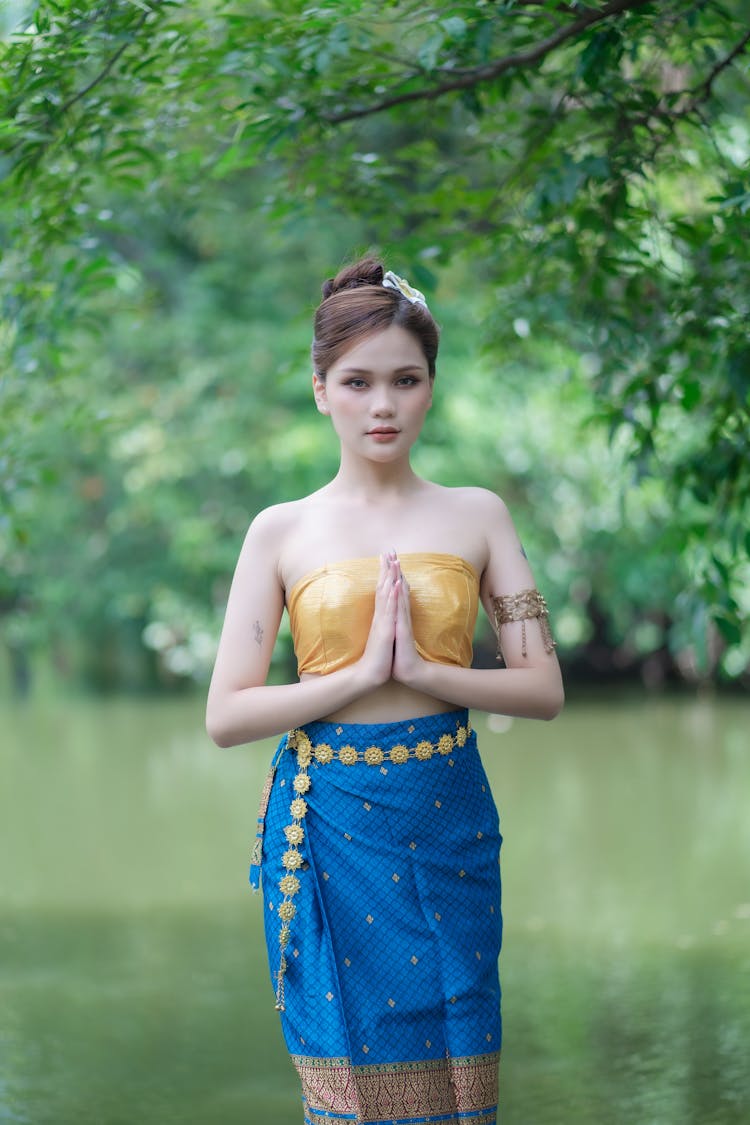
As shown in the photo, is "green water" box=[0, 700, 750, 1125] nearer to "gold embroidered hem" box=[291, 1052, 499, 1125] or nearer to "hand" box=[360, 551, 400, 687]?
"gold embroidered hem" box=[291, 1052, 499, 1125]

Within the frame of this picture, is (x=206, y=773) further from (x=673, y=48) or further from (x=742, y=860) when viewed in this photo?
(x=673, y=48)

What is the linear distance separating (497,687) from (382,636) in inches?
9.1

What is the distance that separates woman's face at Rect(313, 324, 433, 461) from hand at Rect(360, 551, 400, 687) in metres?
0.25

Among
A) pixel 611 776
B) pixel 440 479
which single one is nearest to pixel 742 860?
pixel 611 776

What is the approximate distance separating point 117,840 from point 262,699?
5.80m

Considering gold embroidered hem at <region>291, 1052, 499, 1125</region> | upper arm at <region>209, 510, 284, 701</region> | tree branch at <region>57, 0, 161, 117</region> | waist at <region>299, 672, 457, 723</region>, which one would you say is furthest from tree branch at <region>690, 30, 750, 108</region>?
gold embroidered hem at <region>291, 1052, 499, 1125</region>

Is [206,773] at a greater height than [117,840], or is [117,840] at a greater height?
[117,840]

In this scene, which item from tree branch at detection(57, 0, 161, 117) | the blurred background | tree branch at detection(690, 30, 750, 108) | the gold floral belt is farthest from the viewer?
the blurred background

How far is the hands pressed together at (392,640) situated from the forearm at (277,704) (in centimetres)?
3

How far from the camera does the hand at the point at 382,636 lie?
255 centimetres

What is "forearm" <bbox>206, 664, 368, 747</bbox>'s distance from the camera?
8.50 feet

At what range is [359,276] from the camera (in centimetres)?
282

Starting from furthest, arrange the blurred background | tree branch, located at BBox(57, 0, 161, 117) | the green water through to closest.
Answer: the green water
the blurred background
tree branch, located at BBox(57, 0, 161, 117)

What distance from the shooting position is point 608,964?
18.2 ft
